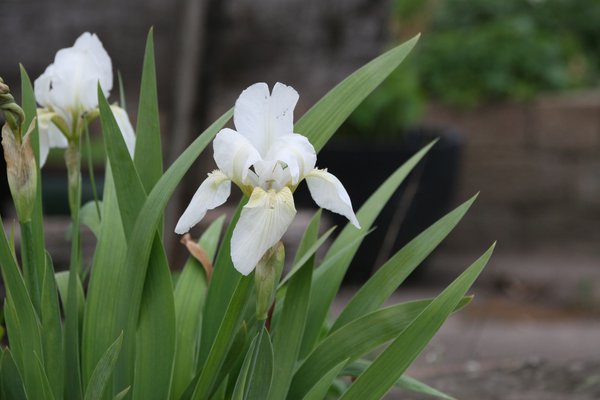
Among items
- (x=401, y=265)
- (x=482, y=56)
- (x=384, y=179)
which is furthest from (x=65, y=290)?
(x=482, y=56)

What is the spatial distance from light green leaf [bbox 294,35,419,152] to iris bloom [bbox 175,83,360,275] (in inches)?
6.2

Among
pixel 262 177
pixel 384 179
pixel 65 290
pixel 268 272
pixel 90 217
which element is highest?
pixel 262 177

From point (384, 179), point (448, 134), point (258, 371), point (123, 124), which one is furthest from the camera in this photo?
point (448, 134)

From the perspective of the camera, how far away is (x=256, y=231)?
3.92 feet

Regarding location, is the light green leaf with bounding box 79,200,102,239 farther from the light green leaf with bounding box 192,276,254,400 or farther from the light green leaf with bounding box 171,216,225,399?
the light green leaf with bounding box 192,276,254,400

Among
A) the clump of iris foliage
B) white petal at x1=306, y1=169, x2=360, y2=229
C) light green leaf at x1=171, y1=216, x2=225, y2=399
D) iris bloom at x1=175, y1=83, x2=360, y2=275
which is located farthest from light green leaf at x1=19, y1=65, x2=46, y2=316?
white petal at x1=306, y1=169, x2=360, y2=229

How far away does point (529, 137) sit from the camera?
5.40 meters

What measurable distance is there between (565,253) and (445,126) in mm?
912

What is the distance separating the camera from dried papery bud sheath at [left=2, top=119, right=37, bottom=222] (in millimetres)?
1318

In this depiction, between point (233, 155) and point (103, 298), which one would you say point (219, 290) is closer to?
point (103, 298)

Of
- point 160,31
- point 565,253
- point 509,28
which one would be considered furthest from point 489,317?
point 509,28

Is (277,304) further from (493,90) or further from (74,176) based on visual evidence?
(493,90)

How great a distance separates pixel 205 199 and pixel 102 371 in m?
0.27

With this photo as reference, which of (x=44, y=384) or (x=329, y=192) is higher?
(x=329, y=192)
